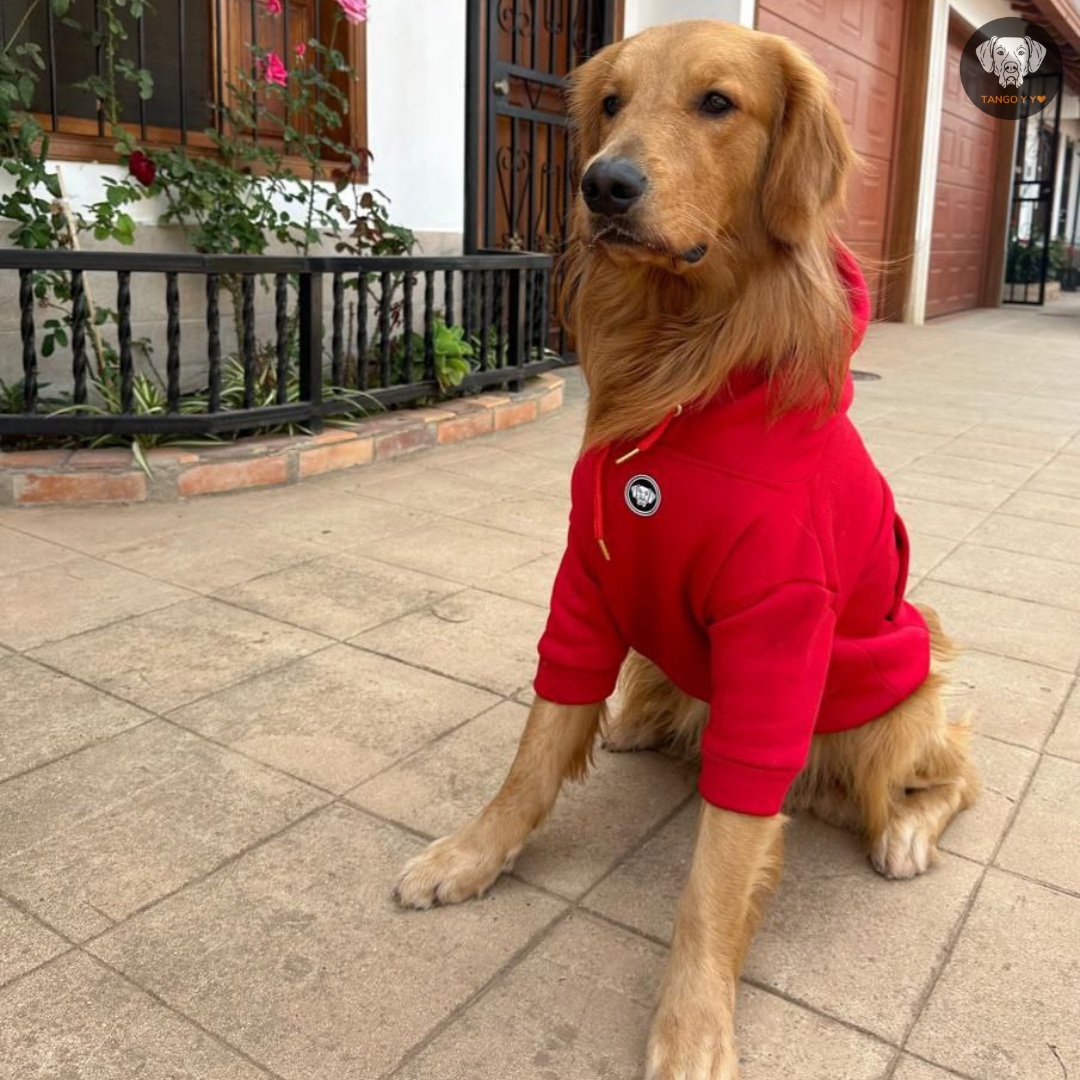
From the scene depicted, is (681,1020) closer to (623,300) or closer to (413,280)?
(623,300)

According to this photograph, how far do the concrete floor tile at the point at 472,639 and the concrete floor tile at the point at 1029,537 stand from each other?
185 centimetres

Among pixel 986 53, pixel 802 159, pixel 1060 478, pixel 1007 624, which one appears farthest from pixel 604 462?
pixel 986 53

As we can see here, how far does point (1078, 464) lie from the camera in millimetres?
5305

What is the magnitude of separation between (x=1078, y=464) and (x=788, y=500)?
4414mm

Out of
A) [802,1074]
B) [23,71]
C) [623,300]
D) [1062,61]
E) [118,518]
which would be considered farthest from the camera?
[1062,61]

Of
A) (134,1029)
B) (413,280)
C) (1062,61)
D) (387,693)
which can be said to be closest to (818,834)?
(387,693)

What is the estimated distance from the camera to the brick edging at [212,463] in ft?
12.8

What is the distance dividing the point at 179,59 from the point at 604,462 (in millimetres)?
4397

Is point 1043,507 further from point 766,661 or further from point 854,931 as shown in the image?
point 766,661

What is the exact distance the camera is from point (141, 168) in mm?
4434

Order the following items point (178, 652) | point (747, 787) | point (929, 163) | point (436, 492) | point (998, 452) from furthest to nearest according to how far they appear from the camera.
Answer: point (929, 163) → point (998, 452) → point (436, 492) → point (178, 652) → point (747, 787)

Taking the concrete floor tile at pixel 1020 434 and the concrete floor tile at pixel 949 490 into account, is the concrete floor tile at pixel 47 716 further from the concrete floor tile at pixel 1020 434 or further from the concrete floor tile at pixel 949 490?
the concrete floor tile at pixel 1020 434

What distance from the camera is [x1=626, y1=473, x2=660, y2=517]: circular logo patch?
160 centimetres

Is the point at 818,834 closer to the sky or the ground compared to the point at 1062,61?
closer to the ground
